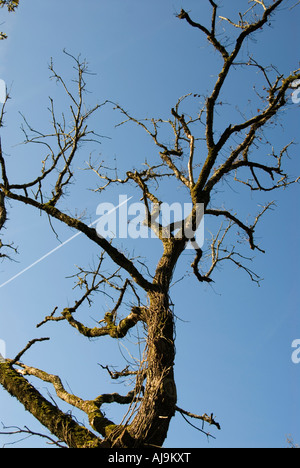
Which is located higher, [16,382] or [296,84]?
[296,84]

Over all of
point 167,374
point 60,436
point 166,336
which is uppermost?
point 166,336

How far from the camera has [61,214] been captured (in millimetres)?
5090

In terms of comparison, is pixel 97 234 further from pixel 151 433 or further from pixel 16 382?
pixel 151 433

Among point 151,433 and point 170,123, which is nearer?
point 151,433

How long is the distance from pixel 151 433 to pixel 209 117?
14.7 feet

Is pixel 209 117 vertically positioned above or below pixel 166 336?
above

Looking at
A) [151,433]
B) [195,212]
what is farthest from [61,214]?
[151,433]

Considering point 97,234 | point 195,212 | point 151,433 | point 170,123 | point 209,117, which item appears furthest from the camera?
point 170,123

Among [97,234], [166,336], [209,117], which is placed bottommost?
[166,336]

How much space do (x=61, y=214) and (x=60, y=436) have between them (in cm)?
277
